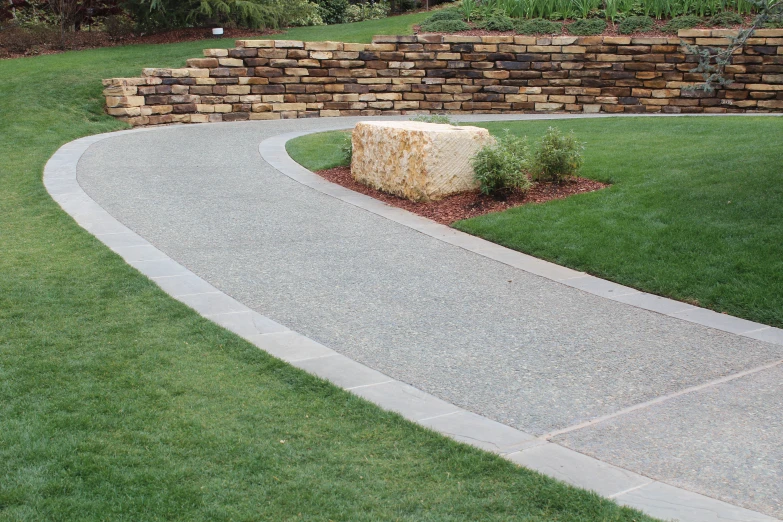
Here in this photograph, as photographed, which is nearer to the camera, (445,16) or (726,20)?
(726,20)

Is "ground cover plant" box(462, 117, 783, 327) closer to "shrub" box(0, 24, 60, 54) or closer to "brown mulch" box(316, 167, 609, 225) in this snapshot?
"brown mulch" box(316, 167, 609, 225)

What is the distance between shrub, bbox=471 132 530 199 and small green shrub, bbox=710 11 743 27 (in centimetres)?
1043

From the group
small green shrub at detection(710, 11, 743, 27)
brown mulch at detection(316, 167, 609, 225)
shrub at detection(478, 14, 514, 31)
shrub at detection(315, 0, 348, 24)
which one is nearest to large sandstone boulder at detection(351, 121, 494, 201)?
brown mulch at detection(316, 167, 609, 225)

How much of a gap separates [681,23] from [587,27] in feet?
6.80

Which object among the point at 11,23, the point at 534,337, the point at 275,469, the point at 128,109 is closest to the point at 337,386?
the point at 275,469

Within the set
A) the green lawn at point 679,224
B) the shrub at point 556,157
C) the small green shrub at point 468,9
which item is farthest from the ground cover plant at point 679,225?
the small green shrub at point 468,9

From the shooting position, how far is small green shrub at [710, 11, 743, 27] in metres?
16.9

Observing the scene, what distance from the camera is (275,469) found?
345 centimetres

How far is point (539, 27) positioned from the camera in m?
17.4

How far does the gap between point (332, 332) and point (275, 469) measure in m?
1.97

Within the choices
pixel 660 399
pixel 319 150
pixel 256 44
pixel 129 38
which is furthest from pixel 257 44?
pixel 660 399

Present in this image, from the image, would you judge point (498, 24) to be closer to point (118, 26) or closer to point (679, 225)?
point (118, 26)

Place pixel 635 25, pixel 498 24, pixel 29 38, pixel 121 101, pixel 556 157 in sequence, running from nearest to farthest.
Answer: pixel 556 157, pixel 121 101, pixel 635 25, pixel 498 24, pixel 29 38

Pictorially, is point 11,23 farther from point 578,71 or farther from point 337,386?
point 337,386
